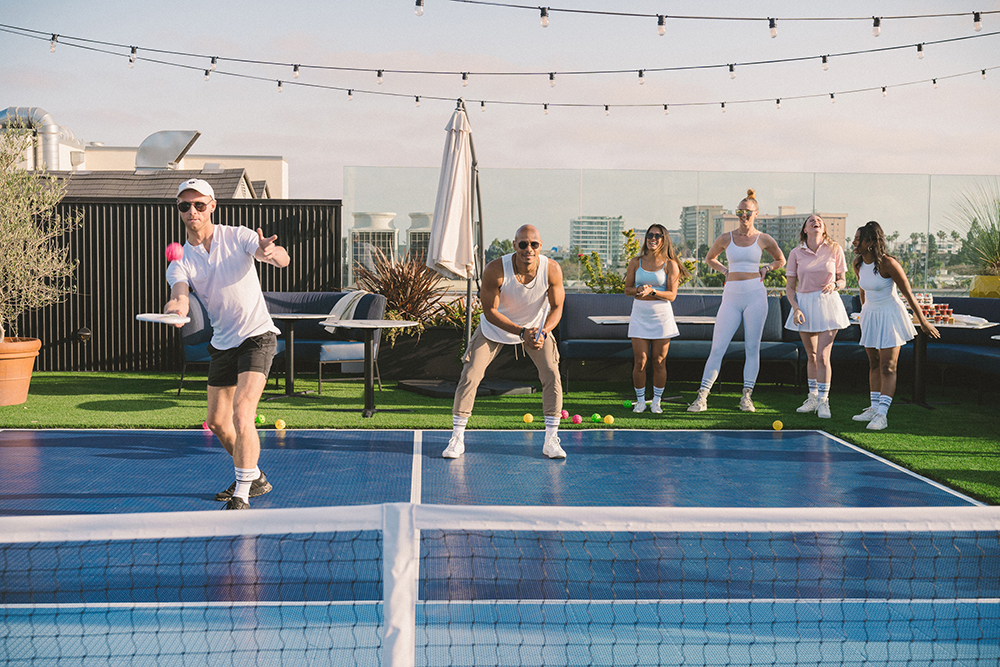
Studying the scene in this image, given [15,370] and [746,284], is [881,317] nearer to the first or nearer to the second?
[746,284]

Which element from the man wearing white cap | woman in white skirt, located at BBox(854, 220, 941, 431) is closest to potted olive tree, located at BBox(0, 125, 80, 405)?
the man wearing white cap

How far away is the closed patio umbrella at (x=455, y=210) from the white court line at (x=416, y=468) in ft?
6.41

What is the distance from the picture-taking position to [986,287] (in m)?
10.3

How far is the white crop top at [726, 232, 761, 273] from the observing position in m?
7.61

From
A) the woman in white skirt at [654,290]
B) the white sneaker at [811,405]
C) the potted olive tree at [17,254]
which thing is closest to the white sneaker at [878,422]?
the white sneaker at [811,405]

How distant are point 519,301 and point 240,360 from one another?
6.37ft

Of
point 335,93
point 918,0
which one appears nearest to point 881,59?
point 918,0

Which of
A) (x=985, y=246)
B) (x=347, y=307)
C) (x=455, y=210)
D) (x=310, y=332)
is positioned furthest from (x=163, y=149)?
(x=985, y=246)

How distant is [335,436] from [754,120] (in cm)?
1248

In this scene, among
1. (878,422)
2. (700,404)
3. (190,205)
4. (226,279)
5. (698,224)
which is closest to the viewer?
(190,205)

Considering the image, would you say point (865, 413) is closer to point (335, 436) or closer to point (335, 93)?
point (335, 436)

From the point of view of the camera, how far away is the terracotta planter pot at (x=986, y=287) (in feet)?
33.2

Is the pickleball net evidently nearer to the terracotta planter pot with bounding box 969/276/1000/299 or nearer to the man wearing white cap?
the man wearing white cap

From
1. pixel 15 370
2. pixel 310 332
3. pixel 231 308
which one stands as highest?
pixel 231 308
